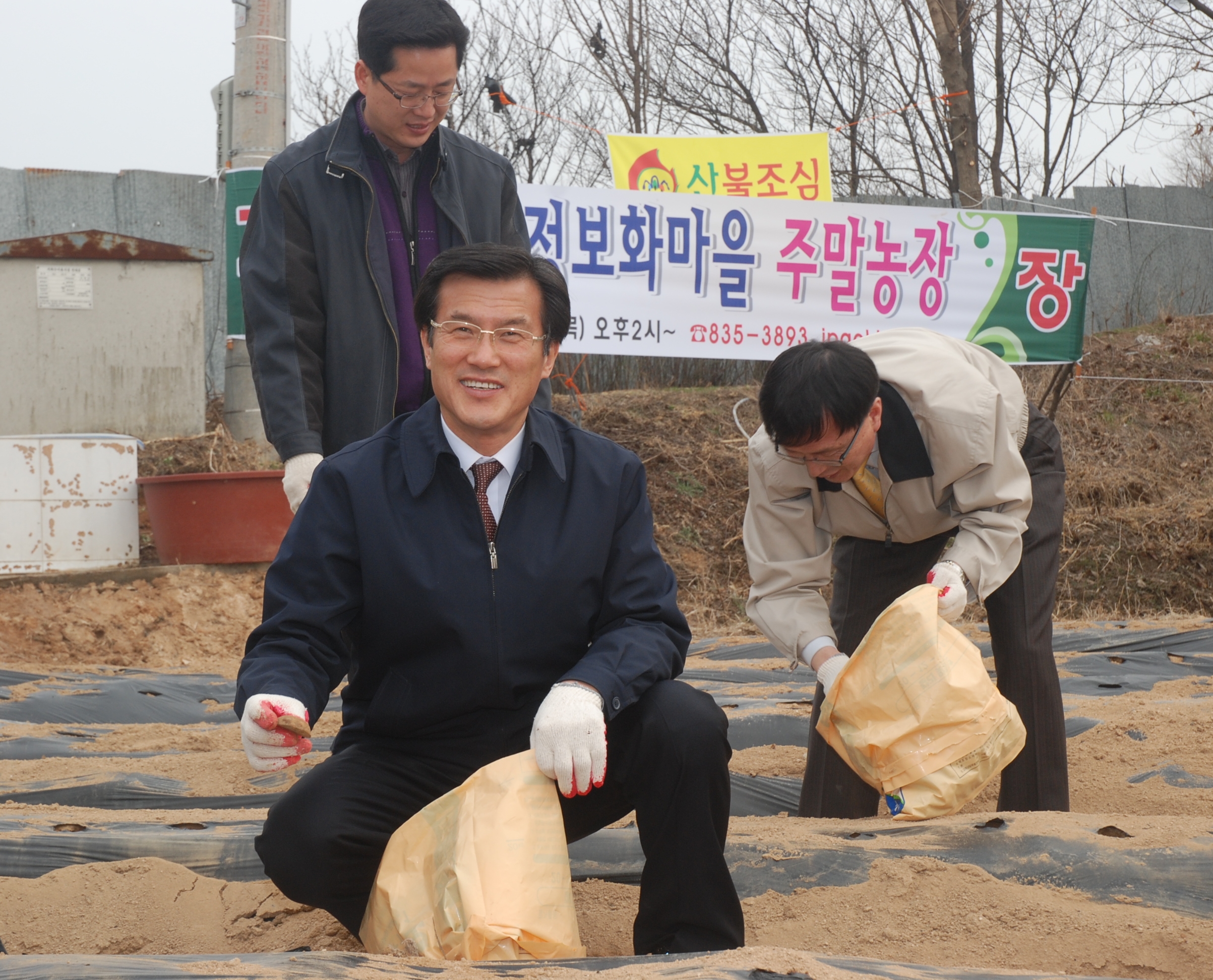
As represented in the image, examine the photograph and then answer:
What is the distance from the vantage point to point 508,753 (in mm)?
1817

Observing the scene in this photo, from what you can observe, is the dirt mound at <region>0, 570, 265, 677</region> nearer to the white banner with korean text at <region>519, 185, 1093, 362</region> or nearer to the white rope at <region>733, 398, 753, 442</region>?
the white banner with korean text at <region>519, 185, 1093, 362</region>

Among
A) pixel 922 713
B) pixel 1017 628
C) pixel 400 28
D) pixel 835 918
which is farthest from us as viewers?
pixel 1017 628

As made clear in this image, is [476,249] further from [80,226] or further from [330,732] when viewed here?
Result: [80,226]

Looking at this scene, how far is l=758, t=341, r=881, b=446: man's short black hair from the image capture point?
2.14 metres

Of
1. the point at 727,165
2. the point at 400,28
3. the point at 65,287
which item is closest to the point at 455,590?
the point at 400,28

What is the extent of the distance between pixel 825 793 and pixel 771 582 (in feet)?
1.62

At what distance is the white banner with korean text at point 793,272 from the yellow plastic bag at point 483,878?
4.33 m

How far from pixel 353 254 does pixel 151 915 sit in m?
1.32

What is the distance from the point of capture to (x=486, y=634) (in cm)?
174

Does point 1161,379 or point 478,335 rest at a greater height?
point 1161,379

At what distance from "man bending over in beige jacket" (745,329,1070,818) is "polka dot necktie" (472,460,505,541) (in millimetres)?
610

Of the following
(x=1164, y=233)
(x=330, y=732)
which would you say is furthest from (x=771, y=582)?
(x=1164, y=233)

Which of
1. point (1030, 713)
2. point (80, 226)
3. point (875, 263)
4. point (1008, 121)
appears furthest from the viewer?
point (1008, 121)

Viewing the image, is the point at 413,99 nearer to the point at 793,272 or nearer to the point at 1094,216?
the point at 793,272
